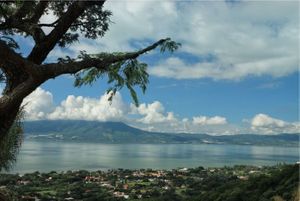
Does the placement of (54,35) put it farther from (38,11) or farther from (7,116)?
(7,116)

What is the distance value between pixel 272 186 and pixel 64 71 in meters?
29.2

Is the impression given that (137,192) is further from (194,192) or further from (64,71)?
(64,71)

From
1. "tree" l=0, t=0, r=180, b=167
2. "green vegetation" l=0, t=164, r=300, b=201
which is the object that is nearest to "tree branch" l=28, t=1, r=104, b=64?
"tree" l=0, t=0, r=180, b=167

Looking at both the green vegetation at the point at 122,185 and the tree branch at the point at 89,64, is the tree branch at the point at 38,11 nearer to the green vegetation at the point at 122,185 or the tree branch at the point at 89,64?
the tree branch at the point at 89,64

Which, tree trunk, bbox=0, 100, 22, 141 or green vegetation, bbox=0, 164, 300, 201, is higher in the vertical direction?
tree trunk, bbox=0, 100, 22, 141

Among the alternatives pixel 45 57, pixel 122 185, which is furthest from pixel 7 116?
pixel 122 185

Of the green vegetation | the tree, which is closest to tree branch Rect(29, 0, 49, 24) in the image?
the tree

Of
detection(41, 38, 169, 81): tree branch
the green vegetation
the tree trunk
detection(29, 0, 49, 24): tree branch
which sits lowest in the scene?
the green vegetation

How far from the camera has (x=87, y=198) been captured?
58.3m

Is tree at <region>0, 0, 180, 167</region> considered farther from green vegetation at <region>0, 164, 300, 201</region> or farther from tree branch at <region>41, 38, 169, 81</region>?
green vegetation at <region>0, 164, 300, 201</region>

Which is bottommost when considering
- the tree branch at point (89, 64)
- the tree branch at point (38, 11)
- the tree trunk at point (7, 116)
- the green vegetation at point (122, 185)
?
the green vegetation at point (122, 185)

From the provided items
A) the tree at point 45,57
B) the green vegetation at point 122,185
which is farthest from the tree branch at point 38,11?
the green vegetation at point 122,185

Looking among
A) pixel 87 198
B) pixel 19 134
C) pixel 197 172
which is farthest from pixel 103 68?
pixel 197 172

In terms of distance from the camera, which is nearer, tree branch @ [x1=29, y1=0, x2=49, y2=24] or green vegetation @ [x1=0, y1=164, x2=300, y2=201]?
tree branch @ [x1=29, y1=0, x2=49, y2=24]
